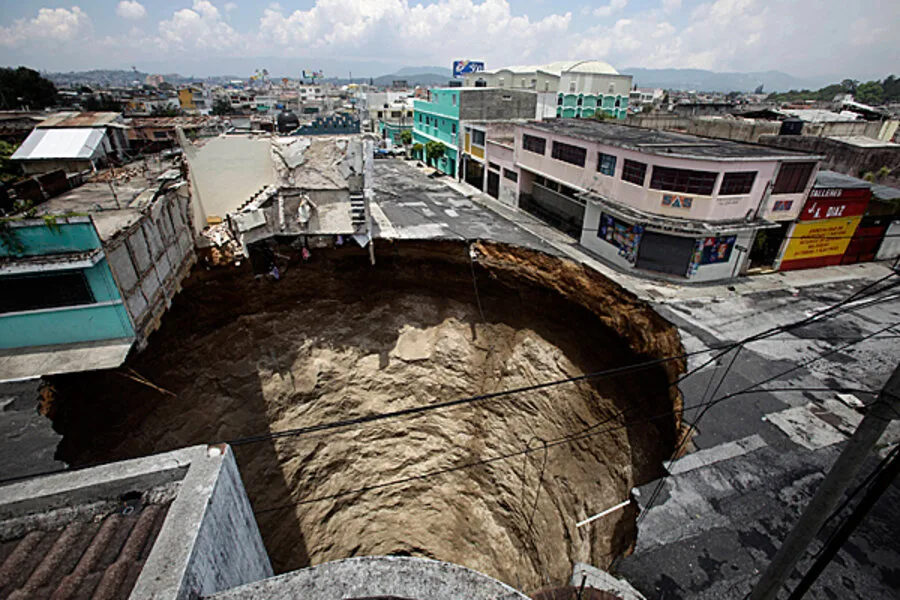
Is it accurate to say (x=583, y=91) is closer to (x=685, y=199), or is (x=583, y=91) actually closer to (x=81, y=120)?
(x=685, y=199)

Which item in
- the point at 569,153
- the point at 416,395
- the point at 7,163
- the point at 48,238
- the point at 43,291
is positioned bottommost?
the point at 416,395

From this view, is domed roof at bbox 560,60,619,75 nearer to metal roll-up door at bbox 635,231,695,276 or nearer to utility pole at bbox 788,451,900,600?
metal roll-up door at bbox 635,231,695,276

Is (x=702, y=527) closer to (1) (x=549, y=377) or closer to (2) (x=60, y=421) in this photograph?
(1) (x=549, y=377)

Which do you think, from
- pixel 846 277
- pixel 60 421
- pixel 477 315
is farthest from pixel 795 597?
pixel 846 277

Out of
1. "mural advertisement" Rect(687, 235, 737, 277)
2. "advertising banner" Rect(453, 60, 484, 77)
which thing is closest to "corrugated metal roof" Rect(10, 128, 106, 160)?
"mural advertisement" Rect(687, 235, 737, 277)

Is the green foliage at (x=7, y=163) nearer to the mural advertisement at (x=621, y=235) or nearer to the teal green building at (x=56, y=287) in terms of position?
the teal green building at (x=56, y=287)

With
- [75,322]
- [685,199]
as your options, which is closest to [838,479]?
[75,322]
